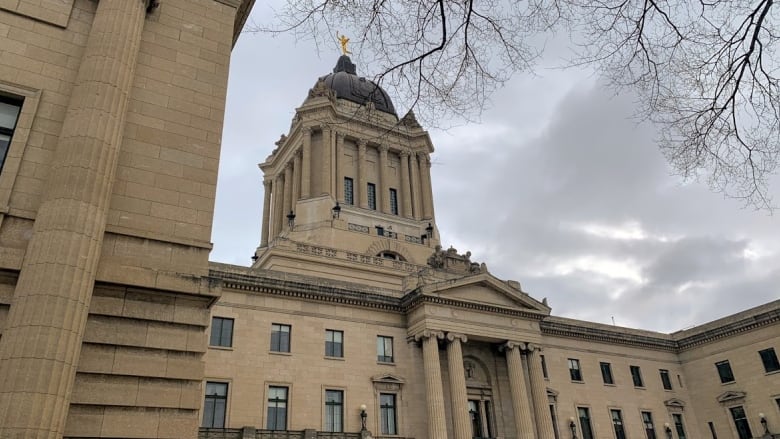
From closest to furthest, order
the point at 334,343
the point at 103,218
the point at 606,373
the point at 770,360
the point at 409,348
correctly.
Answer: the point at 103,218, the point at 334,343, the point at 409,348, the point at 770,360, the point at 606,373

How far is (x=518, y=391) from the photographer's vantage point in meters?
36.4

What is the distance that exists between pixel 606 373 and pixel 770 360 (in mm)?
12280

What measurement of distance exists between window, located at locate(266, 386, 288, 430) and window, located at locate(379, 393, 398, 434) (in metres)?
5.95

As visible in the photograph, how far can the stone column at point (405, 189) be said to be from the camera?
56.7m

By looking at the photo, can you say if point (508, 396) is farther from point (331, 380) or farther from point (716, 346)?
point (716, 346)

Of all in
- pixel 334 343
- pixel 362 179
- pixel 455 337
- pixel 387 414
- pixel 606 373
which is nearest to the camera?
pixel 387 414

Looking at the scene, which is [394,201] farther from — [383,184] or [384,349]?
[384,349]

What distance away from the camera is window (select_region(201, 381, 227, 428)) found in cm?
2820

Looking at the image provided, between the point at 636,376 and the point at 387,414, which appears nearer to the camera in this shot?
the point at 387,414

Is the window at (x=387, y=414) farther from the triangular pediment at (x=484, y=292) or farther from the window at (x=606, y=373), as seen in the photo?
the window at (x=606, y=373)

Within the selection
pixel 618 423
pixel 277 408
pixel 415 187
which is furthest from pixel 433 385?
pixel 415 187

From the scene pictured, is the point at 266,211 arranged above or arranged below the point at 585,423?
above

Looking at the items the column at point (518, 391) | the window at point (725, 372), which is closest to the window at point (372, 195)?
the column at point (518, 391)

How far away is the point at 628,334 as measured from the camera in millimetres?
46469
